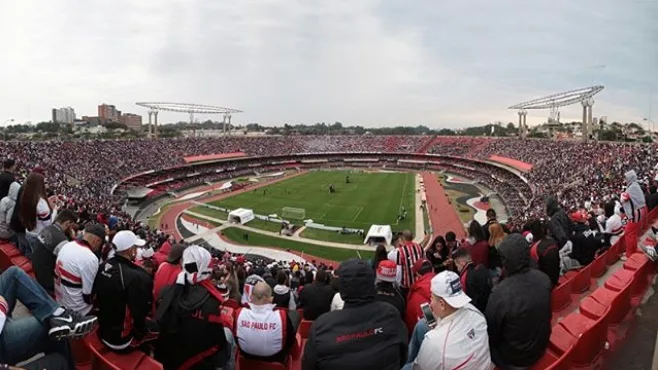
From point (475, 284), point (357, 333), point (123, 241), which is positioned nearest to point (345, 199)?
point (475, 284)

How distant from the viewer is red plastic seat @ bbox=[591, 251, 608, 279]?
8195 mm

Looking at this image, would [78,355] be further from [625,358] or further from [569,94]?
[569,94]

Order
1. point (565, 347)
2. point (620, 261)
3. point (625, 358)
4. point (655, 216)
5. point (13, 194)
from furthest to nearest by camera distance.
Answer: point (655, 216) → point (620, 261) → point (13, 194) → point (625, 358) → point (565, 347)

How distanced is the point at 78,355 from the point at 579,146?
55.8 metres

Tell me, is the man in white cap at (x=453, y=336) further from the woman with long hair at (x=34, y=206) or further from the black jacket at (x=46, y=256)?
the woman with long hair at (x=34, y=206)

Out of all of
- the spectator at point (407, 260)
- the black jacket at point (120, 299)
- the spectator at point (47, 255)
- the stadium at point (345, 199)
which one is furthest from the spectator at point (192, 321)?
the spectator at point (407, 260)

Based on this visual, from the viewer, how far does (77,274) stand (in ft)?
14.8

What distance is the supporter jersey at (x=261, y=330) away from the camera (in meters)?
4.07

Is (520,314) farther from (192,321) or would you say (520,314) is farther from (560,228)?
(560,228)

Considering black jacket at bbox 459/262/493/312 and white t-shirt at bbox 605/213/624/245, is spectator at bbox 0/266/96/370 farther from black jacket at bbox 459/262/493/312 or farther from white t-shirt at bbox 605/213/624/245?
white t-shirt at bbox 605/213/624/245

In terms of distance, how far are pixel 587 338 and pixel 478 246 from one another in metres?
2.65

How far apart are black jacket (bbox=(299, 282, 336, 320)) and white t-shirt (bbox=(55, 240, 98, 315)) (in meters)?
3.23

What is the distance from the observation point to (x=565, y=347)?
162 inches

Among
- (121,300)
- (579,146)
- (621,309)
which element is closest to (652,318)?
(621,309)
